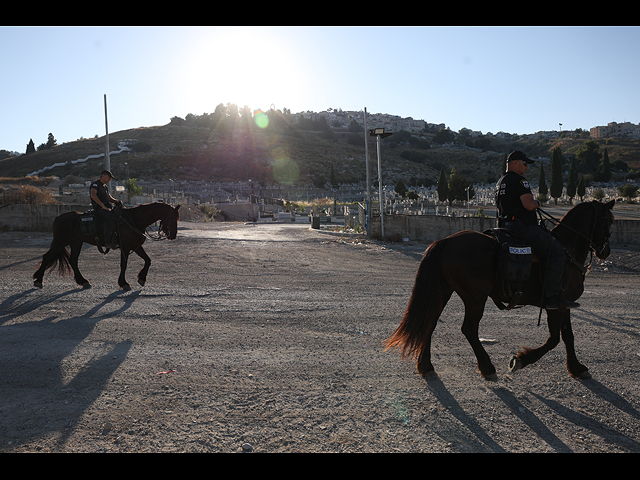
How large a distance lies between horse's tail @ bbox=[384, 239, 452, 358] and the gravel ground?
1.47ft

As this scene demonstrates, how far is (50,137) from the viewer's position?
386 feet

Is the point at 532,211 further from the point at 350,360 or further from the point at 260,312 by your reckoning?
the point at 260,312

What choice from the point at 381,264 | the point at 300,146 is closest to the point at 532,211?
the point at 381,264

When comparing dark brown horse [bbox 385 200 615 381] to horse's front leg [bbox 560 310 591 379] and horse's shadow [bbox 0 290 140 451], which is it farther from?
horse's shadow [bbox 0 290 140 451]

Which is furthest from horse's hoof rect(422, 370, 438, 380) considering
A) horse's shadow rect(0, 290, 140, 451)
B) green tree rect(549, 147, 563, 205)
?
green tree rect(549, 147, 563, 205)

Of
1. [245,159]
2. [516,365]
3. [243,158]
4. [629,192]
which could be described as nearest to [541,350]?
[516,365]

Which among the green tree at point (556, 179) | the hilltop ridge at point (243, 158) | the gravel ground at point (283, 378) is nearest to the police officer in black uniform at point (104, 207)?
the gravel ground at point (283, 378)

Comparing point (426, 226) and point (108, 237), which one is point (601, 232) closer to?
point (108, 237)

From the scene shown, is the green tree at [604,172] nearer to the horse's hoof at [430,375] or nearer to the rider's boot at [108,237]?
the rider's boot at [108,237]

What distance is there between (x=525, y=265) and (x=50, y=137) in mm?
138209

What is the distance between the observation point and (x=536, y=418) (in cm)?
402

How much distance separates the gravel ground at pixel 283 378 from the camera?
3.65 m

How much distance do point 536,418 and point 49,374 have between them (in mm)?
5122

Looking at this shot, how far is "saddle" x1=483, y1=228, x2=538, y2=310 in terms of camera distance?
474 centimetres
